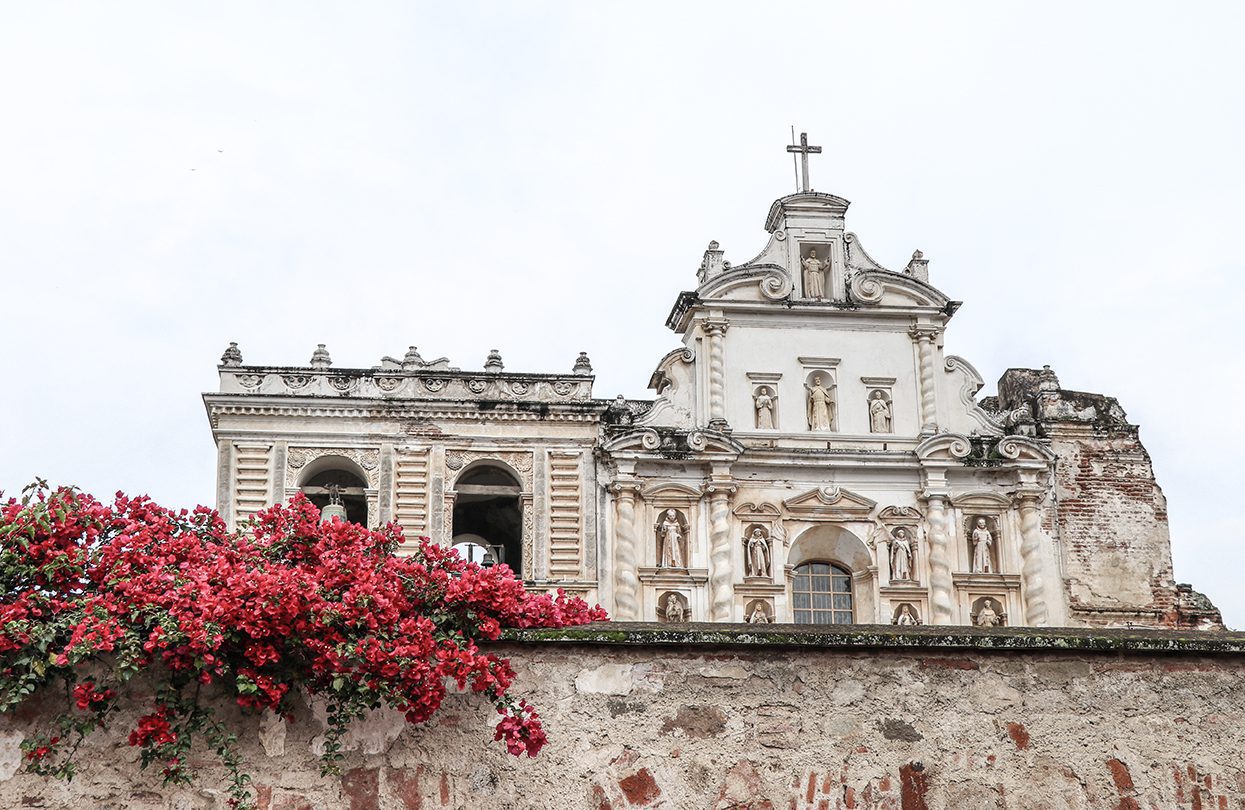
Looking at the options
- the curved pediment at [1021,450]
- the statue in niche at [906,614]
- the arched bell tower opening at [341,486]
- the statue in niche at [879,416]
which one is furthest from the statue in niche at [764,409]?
the arched bell tower opening at [341,486]

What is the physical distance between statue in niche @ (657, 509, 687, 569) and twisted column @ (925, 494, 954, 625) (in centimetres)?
391

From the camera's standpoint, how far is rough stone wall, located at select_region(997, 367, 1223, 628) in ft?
82.2

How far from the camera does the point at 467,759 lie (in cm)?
727

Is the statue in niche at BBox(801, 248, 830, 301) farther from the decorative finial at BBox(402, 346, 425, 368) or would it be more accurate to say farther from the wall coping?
the wall coping

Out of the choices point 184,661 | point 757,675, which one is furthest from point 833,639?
point 184,661

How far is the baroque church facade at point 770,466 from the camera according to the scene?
24250 mm

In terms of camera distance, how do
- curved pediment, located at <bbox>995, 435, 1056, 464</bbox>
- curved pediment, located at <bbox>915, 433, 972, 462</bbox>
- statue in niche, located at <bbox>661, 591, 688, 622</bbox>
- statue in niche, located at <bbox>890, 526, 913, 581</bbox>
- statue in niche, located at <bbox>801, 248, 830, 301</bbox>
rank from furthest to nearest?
statue in niche, located at <bbox>801, 248, 830, 301</bbox> < curved pediment, located at <bbox>995, 435, 1056, 464</bbox> < curved pediment, located at <bbox>915, 433, 972, 462</bbox> < statue in niche, located at <bbox>890, 526, 913, 581</bbox> < statue in niche, located at <bbox>661, 591, 688, 622</bbox>

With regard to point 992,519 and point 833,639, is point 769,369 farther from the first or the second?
point 833,639

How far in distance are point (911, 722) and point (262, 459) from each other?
17.9 metres

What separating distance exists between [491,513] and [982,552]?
8195mm

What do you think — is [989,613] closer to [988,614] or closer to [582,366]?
[988,614]

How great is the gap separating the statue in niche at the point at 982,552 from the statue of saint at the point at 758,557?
3.34 metres

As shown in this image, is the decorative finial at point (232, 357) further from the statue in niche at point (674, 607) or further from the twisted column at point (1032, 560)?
the twisted column at point (1032, 560)

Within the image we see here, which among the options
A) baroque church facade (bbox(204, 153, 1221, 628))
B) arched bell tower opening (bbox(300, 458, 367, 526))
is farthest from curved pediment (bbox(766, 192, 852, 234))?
arched bell tower opening (bbox(300, 458, 367, 526))
